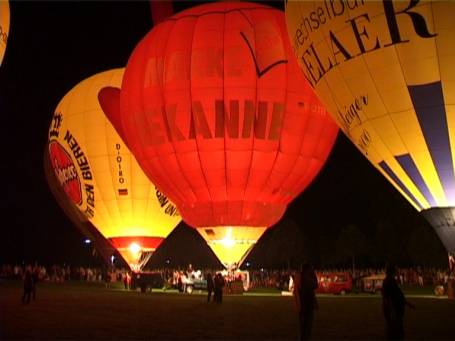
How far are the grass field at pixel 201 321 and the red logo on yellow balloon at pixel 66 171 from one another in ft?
31.8

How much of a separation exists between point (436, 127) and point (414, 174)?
3.67 ft

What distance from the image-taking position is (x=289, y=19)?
16.5 meters

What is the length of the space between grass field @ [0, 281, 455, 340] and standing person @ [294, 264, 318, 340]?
1.76 ft

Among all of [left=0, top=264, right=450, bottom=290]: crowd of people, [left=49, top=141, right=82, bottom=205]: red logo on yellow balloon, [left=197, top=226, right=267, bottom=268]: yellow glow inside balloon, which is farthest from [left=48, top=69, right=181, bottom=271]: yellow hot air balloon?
[left=197, top=226, right=267, bottom=268]: yellow glow inside balloon

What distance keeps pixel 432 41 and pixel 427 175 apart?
2.63 meters

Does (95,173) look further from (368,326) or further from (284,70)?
(368,326)

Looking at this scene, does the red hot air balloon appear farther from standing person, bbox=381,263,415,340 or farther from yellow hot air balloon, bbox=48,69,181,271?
standing person, bbox=381,263,415,340

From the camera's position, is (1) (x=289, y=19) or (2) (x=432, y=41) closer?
(2) (x=432, y=41)

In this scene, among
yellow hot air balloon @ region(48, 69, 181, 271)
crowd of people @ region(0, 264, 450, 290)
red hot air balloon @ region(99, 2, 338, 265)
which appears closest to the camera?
red hot air balloon @ region(99, 2, 338, 265)

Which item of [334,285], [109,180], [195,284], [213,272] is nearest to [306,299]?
[334,285]

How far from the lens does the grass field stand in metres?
9.37

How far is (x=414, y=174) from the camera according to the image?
577 inches

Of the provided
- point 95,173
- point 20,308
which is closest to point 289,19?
point 20,308

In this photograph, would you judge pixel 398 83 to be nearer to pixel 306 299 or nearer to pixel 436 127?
pixel 436 127
